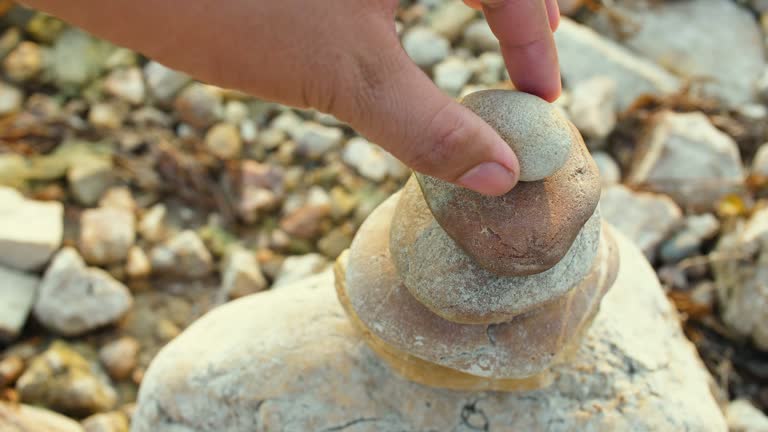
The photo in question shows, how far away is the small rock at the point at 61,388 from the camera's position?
2.65m

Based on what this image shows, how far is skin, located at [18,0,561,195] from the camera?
4.23ft

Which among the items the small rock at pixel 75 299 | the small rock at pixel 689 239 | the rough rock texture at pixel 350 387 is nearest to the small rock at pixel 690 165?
the small rock at pixel 689 239

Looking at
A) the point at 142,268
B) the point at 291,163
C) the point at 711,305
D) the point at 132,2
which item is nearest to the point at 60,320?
the point at 142,268

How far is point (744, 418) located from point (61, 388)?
245 cm

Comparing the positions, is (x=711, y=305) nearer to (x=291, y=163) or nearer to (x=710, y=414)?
(x=710, y=414)

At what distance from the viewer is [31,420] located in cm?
246

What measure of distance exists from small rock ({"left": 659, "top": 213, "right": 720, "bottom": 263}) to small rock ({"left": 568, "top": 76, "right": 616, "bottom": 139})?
60 cm

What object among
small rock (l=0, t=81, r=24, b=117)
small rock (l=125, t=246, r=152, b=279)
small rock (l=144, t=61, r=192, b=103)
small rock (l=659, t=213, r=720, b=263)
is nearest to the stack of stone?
small rock (l=659, t=213, r=720, b=263)

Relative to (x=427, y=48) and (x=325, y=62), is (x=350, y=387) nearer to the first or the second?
(x=325, y=62)

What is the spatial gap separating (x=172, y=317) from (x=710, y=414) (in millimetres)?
2053

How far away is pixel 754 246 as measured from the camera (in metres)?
2.80

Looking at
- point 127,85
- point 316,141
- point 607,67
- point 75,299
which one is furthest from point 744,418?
point 127,85

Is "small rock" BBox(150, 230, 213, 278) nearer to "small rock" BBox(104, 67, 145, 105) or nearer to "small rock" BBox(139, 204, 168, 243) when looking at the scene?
"small rock" BBox(139, 204, 168, 243)

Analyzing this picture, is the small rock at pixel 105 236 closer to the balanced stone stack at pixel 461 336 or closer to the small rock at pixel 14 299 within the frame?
the small rock at pixel 14 299
